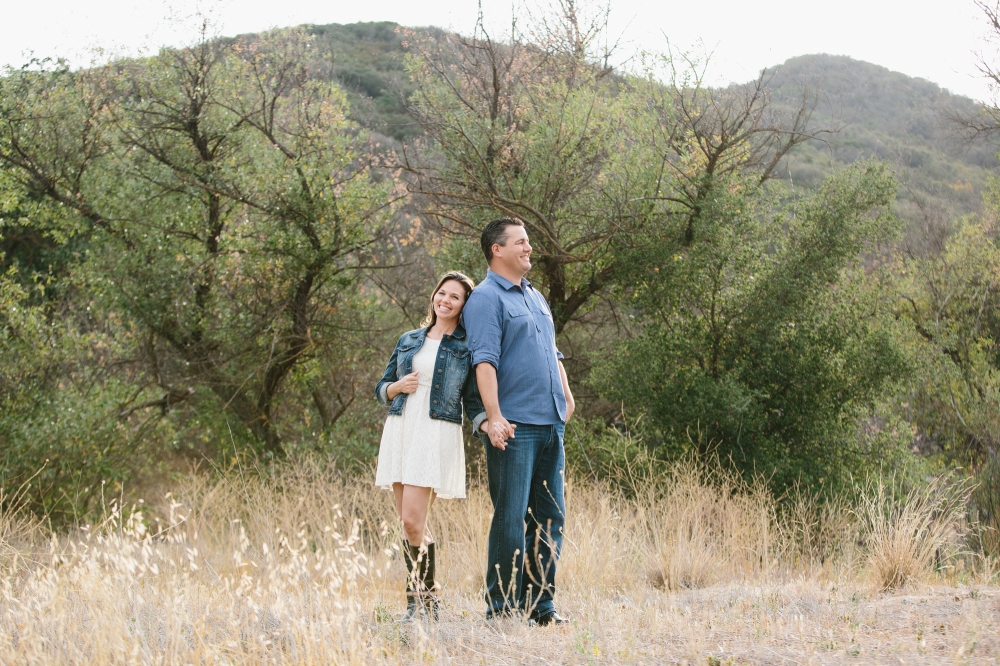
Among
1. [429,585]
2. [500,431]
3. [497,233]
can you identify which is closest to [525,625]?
[429,585]

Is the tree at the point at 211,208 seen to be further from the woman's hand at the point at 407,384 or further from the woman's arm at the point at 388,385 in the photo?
the woman's hand at the point at 407,384

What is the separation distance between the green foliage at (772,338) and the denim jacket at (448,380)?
5849 millimetres

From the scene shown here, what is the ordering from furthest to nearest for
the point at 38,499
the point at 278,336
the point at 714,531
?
the point at 278,336
the point at 38,499
the point at 714,531

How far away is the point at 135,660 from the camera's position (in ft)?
9.92

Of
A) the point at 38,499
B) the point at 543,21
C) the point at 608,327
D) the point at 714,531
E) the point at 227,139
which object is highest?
the point at 543,21

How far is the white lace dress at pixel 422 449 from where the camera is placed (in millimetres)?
3996

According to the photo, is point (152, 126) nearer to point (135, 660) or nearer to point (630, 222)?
point (630, 222)

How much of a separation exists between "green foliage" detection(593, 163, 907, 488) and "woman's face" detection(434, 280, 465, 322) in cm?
580

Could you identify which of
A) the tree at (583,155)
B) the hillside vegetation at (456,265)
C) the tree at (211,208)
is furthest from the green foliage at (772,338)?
the tree at (211,208)

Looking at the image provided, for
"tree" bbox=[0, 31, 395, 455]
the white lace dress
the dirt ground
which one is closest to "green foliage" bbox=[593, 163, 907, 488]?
"tree" bbox=[0, 31, 395, 455]

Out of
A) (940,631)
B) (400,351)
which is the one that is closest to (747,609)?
(940,631)

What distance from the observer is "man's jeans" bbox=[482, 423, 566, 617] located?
12.9 feet

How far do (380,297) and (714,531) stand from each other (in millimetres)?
6574

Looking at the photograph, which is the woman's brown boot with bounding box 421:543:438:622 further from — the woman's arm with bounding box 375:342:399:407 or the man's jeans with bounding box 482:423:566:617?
the woman's arm with bounding box 375:342:399:407
